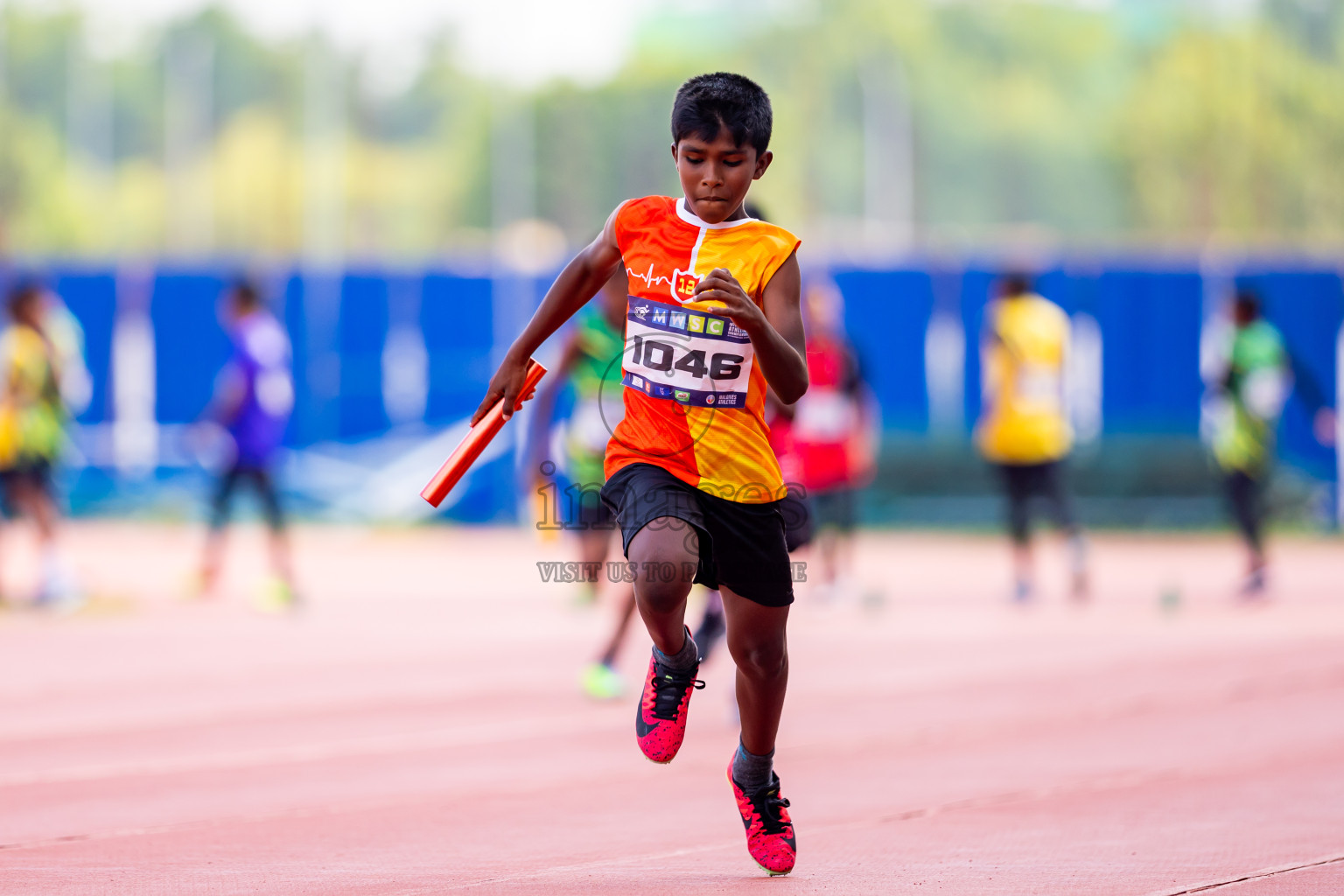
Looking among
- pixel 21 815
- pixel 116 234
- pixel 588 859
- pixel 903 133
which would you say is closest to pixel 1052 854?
pixel 588 859

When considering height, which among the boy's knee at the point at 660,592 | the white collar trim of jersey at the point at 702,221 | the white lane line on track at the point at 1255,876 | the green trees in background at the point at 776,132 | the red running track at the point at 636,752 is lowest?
the red running track at the point at 636,752

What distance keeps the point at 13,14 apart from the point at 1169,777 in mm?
52073

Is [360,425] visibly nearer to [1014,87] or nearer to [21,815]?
[21,815]

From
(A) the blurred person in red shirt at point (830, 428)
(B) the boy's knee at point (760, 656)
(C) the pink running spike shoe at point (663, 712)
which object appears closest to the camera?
(B) the boy's knee at point (760, 656)

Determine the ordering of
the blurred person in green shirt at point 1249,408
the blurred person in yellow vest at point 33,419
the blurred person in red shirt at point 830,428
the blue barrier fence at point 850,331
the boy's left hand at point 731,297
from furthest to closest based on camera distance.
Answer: the blue barrier fence at point 850,331 → the blurred person in green shirt at point 1249,408 → the blurred person in red shirt at point 830,428 → the blurred person in yellow vest at point 33,419 → the boy's left hand at point 731,297

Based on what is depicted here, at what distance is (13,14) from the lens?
51844 millimetres

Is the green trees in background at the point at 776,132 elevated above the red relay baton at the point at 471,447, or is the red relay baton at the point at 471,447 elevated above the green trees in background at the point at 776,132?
the green trees in background at the point at 776,132

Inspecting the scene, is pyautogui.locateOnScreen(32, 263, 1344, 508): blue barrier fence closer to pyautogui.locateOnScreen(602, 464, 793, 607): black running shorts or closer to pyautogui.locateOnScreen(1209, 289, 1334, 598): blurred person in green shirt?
pyautogui.locateOnScreen(1209, 289, 1334, 598): blurred person in green shirt

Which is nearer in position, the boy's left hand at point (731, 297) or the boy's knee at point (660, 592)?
the boy's left hand at point (731, 297)

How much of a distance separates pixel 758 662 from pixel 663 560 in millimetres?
417

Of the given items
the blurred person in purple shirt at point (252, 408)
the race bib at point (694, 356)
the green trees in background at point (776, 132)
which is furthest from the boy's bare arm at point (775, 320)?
the green trees in background at point (776, 132)

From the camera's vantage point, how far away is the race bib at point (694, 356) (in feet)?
14.8

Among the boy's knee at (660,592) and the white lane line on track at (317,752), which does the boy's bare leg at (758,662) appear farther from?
the white lane line on track at (317,752)

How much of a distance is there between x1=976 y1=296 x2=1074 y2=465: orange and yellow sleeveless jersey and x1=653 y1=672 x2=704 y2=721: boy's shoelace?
862 cm
